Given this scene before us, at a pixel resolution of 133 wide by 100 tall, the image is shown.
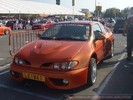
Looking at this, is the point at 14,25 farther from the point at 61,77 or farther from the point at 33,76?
the point at 61,77

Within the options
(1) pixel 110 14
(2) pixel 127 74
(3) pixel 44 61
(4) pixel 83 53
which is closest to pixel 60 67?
(3) pixel 44 61

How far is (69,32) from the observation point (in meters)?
7.35

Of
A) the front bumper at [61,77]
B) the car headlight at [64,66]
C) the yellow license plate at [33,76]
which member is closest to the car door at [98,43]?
the front bumper at [61,77]

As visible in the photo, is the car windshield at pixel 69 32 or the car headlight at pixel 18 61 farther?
the car windshield at pixel 69 32

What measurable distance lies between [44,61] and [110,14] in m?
123

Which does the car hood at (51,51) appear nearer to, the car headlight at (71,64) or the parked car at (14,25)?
the car headlight at (71,64)

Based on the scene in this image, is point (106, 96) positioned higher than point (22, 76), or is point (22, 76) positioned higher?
point (22, 76)

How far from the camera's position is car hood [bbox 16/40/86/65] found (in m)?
5.89

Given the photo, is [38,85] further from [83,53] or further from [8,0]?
[8,0]

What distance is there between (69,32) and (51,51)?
4.55ft

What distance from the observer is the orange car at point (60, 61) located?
5.77 metres

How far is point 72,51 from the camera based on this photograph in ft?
20.2

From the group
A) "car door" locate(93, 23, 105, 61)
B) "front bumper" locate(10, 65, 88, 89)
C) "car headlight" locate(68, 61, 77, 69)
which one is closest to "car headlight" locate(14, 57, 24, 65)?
"front bumper" locate(10, 65, 88, 89)

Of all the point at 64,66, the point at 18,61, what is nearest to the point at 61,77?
the point at 64,66
